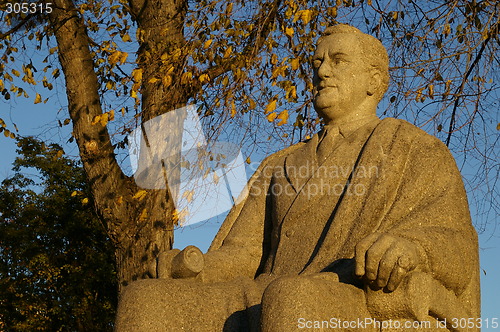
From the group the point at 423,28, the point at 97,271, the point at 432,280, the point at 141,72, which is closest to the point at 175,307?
the point at 432,280

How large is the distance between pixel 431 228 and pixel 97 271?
38.7 ft

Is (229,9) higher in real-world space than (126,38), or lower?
higher

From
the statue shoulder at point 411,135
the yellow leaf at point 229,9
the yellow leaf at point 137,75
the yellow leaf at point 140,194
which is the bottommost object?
the statue shoulder at point 411,135

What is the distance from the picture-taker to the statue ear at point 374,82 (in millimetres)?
5188

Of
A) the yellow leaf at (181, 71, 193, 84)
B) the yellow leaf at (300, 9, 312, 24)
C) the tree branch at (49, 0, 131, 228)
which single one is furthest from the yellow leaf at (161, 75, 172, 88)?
the yellow leaf at (300, 9, 312, 24)

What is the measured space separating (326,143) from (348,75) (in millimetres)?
387

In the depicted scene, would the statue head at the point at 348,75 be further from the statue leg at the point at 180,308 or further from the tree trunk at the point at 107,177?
the tree trunk at the point at 107,177

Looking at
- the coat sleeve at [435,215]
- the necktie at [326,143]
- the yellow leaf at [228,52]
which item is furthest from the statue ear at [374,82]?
the yellow leaf at [228,52]

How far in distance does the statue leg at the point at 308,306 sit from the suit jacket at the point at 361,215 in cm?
16

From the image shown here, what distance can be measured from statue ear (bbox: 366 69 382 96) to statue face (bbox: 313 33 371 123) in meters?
0.02

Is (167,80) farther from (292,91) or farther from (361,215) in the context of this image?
(361,215)

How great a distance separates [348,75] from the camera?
513cm

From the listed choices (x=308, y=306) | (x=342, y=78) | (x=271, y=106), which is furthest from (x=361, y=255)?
(x=271, y=106)

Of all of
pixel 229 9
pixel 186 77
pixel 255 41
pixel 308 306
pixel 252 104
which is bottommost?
pixel 308 306
